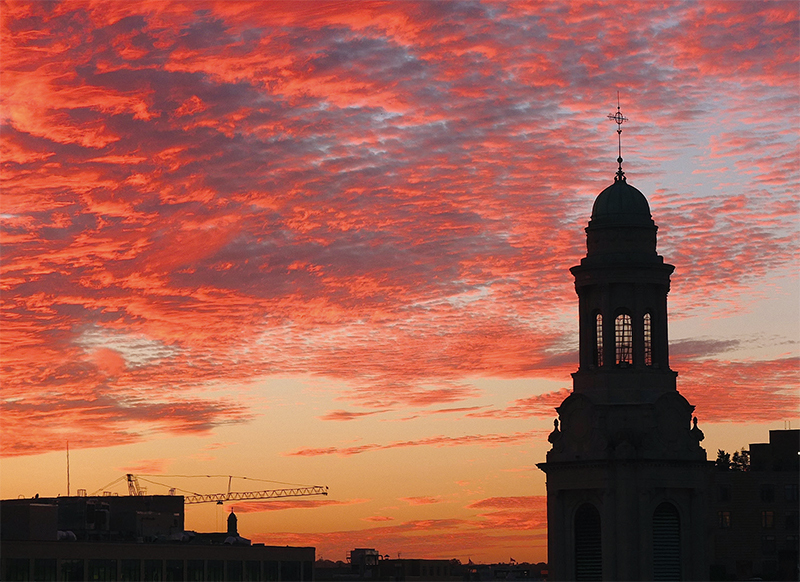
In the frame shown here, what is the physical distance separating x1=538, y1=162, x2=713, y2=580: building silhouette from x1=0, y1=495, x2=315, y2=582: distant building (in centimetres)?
3872

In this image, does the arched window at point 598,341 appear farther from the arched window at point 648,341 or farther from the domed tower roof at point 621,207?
the domed tower roof at point 621,207

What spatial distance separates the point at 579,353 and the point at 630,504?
13908 millimetres

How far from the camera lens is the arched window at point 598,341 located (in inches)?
5635

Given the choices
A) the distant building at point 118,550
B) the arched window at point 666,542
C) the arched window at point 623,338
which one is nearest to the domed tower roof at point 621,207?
the arched window at point 623,338

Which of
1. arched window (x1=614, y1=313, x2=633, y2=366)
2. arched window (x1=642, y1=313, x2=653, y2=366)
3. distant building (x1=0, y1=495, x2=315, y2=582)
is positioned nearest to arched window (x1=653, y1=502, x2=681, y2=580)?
arched window (x1=642, y1=313, x2=653, y2=366)

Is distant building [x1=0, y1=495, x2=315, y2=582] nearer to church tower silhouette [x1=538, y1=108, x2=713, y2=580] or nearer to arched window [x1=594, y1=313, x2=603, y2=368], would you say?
church tower silhouette [x1=538, y1=108, x2=713, y2=580]

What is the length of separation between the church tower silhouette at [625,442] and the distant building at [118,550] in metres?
39.0

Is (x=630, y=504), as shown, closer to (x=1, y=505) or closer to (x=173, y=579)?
(x=173, y=579)

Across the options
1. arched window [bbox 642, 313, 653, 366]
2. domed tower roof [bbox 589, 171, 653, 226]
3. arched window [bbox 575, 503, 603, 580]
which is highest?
domed tower roof [bbox 589, 171, 653, 226]

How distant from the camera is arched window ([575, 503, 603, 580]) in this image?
14020 cm

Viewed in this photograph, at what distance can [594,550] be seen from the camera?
14050 centimetres

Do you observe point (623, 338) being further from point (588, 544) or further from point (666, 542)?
point (588, 544)

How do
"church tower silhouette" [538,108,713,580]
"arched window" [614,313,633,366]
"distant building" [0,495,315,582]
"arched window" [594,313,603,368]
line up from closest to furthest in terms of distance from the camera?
"church tower silhouette" [538,108,713,580] → "arched window" [614,313,633,366] → "arched window" [594,313,603,368] → "distant building" [0,495,315,582]

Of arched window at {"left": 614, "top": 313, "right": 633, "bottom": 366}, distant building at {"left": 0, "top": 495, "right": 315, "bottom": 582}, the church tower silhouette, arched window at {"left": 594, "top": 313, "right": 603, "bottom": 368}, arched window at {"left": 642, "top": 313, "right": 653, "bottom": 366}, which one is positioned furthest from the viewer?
distant building at {"left": 0, "top": 495, "right": 315, "bottom": 582}
